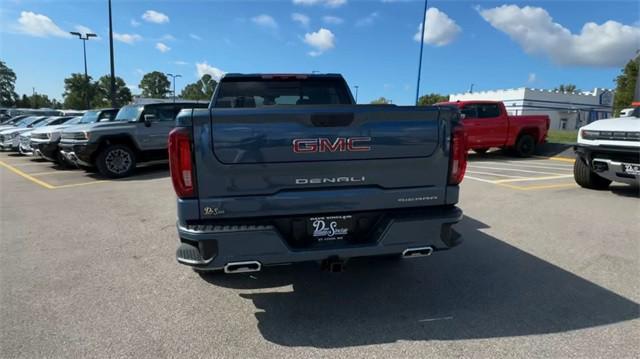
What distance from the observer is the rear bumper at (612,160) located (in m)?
6.44

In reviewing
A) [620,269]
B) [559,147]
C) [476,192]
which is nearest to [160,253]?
[620,269]

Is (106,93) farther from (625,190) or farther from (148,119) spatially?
(625,190)

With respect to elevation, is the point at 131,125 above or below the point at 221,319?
above

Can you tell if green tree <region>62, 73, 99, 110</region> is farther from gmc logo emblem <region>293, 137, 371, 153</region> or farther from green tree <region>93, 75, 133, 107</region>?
gmc logo emblem <region>293, 137, 371, 153</region>

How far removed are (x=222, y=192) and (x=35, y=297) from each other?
84.6 inches

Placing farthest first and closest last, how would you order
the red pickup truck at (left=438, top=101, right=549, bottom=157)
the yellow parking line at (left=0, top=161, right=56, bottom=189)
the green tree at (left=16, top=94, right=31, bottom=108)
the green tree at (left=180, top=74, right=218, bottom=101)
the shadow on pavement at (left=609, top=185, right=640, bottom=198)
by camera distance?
the green tree at (left=180, top=74, right=218, bottom=101) < the green tree at (left=16, top=94, right=31, bottom=108) < the red pickup truck at (left=438, top=101, right=549, bottom=157) < the yellow parking line at (left=0, top=161, right=56, bottom=189) < the shadow on pavement at (left=609, top=185, right=640, bottom=198)

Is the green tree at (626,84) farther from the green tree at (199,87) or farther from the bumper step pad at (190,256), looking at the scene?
the green tree at (199,87)

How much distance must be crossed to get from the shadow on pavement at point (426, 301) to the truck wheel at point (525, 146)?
1122cm

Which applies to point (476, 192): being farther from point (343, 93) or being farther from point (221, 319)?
point (221, 319)

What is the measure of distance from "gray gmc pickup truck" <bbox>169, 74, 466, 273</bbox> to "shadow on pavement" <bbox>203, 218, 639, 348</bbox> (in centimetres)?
53

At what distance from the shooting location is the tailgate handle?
274 centimetres

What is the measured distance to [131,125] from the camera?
1012 cm

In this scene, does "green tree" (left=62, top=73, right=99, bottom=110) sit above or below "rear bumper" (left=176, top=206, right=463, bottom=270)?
above

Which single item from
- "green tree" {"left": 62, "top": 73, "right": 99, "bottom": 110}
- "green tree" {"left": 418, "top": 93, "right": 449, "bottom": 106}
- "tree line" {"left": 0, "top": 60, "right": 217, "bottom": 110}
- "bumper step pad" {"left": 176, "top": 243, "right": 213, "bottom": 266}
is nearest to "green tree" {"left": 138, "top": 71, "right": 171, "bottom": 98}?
"tree line" {"left": 0, "top": 60, "right": 217, "bottom": 110}
